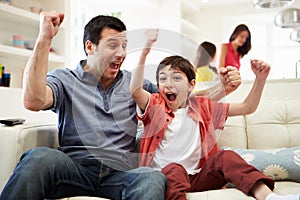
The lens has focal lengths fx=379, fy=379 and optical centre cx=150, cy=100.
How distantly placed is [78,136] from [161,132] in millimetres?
295

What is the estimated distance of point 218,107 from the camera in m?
1.46

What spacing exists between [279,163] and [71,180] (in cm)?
80

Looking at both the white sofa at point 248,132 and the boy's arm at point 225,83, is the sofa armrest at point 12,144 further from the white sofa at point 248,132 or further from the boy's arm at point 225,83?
the boy's arm at point 225,83

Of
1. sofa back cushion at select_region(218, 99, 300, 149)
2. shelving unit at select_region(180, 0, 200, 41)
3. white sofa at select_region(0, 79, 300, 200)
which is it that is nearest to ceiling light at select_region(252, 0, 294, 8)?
white sofa at select_region(0, 79, 300, 200)

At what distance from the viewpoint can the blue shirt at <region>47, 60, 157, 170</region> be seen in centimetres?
127

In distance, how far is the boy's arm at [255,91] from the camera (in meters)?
1.34

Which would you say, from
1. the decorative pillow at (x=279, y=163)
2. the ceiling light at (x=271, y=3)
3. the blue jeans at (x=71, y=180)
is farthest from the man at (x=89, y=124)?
the ceiling light at (x=271, y=3)

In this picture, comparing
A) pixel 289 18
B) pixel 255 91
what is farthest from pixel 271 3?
pixel 255 91

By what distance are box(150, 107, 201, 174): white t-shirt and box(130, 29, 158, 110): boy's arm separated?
0.14 metres

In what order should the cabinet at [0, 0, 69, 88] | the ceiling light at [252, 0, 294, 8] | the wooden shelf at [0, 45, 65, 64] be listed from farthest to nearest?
the cabinet at [0, 0, 69, 88] < the wooden shelf at [0, 45, 65, 64] < the ceiling light at [252, 0, 294, 8]

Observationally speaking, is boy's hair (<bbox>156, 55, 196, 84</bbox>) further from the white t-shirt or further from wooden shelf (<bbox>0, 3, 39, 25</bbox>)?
wooden shelf (<bbox>0, 3, 39, 25</bbox>)

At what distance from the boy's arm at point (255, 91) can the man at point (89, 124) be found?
9 cm

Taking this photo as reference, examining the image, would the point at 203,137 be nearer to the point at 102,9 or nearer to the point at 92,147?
the point at 92,147

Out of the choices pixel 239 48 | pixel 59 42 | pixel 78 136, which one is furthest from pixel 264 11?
pixel 78 136
